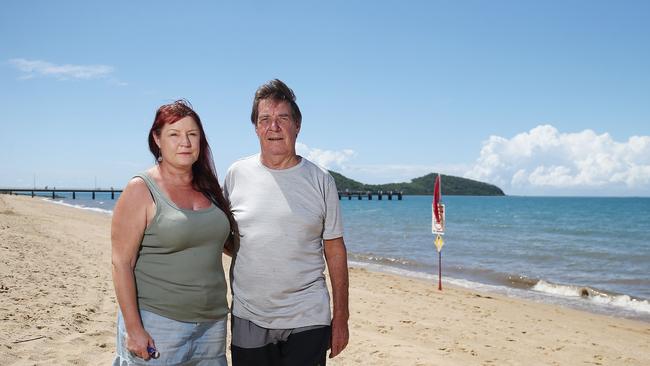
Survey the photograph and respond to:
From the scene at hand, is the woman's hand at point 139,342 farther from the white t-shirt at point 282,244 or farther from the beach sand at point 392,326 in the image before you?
the beach sand at point 392,326

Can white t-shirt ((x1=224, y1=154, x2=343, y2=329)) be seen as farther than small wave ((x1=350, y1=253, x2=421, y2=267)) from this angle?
No

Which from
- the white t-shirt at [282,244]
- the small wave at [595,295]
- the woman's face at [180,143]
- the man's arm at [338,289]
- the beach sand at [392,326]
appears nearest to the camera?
the woman's face at [180,143]

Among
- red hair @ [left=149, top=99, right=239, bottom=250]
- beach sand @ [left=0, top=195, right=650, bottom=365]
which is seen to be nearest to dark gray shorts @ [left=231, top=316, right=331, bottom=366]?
red hair @ [left=149, top=99, right=239, bottom=250]

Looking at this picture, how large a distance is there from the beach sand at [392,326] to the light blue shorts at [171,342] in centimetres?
312

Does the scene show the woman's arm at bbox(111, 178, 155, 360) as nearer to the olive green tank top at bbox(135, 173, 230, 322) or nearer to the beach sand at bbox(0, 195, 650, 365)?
the olive green tank top at bbox(135, 173, 230, 322)

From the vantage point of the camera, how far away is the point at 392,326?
7.68 m

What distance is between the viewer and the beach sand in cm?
563

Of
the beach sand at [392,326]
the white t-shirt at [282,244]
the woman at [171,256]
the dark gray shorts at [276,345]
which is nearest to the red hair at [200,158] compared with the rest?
the woman at [171,256]

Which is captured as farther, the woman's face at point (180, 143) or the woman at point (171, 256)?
the woman's face at point (180, 143)

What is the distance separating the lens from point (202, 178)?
2.53 metres

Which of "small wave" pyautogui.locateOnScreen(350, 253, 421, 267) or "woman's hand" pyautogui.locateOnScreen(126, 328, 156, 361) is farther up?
"woman's hand" pyautogui.locateOnScreen(126, 328, 156, 361)

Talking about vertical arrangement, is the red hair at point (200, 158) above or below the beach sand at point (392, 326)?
above

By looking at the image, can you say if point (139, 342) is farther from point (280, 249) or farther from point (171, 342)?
point (280, 249)

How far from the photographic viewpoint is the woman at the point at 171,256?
88.0 inches
